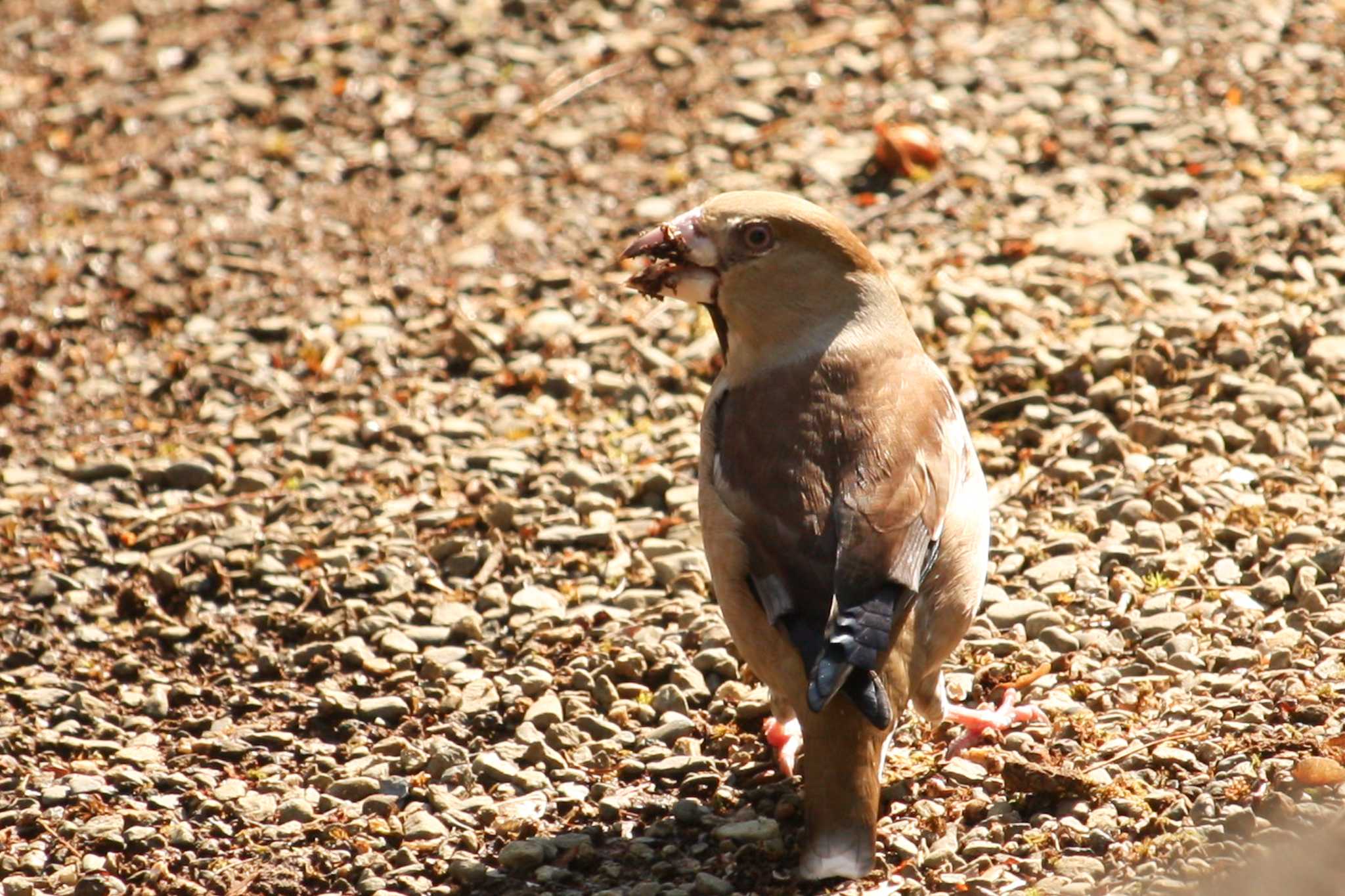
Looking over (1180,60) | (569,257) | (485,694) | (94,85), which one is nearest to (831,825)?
(485,694)

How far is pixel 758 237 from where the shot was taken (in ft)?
17.7

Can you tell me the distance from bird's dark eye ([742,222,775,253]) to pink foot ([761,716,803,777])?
1519mm

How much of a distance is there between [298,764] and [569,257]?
342 cm

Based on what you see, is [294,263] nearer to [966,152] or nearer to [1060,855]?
[966,152]

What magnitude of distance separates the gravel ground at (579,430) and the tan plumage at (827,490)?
1.46 feet

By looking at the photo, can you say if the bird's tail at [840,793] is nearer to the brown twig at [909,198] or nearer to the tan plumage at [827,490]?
the tan plumage at [827,490]

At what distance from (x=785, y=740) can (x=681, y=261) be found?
161 centimetres

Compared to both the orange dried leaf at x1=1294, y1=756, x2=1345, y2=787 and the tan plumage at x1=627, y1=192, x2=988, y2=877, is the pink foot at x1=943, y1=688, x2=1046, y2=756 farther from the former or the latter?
the orange dried leaf at x1=1294, y1=756, x2=1345, y2=787

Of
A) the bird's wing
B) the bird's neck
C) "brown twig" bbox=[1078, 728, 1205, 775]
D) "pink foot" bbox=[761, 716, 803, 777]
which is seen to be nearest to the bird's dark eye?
the bird's neck

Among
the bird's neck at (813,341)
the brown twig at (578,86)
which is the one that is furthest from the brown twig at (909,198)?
the bird's neck at (813,341)

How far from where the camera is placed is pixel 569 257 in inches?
319

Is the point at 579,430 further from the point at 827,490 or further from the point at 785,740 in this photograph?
the point at 827,490

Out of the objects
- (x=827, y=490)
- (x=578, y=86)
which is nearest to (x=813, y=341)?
(x=827, y=490)

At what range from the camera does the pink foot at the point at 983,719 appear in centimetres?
509
